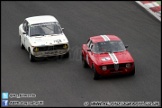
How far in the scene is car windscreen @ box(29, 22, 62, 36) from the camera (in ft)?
76.1

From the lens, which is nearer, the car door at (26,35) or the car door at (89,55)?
the car door at (89,55)

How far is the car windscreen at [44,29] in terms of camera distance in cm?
2320

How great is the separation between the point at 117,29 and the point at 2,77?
28.6 ft

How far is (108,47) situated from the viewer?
20734 millimetres

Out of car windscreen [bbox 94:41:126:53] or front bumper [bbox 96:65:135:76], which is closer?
front bumper [bbox 96:65:135:76]

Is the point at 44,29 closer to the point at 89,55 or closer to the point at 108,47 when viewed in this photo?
the point at 89,55

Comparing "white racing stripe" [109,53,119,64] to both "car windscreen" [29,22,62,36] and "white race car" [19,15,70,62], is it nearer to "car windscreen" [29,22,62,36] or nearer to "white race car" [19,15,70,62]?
"white race car" [19,15,70,62]

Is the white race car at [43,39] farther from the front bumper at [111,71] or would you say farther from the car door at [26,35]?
the front bumper at [111,71]

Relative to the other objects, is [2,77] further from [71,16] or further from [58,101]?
[71,16]

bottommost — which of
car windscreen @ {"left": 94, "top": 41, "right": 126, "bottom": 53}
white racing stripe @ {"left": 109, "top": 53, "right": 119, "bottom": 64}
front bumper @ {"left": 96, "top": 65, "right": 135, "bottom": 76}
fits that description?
front bumper @ {"left": 96, "top": 65, "right": 135, "bottom": 76}

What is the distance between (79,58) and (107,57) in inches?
116

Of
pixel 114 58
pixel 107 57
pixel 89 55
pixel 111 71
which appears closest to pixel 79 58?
pixel 89 55

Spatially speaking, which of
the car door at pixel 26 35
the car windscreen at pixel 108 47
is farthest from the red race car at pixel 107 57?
the car door at pixel 26 35

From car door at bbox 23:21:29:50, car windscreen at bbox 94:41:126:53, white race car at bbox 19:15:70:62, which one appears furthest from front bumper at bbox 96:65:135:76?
car door at bbox 23:21:29:50
